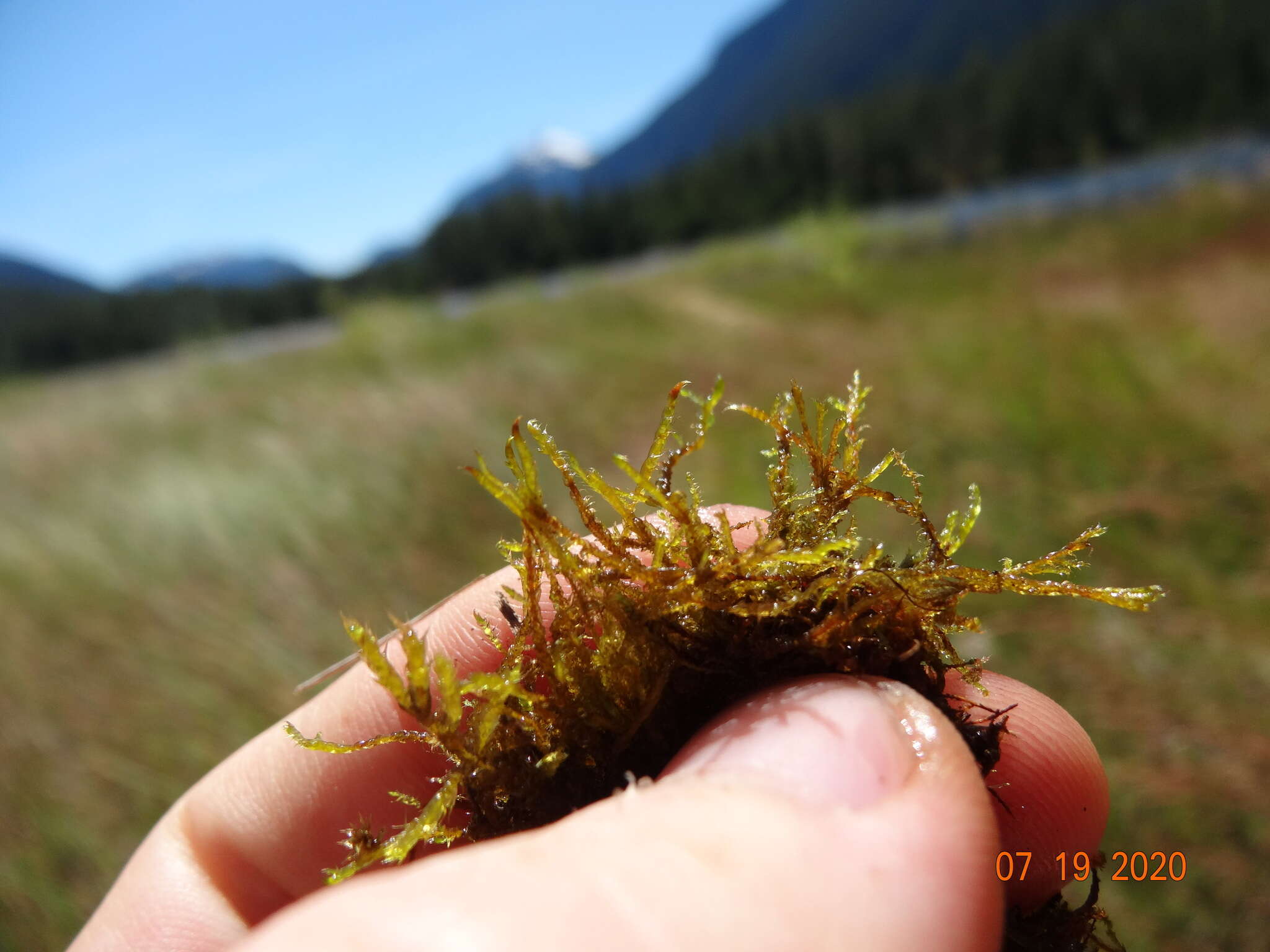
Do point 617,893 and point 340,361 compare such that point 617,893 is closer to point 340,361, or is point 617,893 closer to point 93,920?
point 93,920

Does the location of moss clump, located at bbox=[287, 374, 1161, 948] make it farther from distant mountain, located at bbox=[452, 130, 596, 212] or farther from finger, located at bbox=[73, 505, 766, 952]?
distant mountain, located at bbox=[452, 130, 596, 212]

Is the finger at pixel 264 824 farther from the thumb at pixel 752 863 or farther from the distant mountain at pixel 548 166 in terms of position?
the distant mountain at pixel 548 166

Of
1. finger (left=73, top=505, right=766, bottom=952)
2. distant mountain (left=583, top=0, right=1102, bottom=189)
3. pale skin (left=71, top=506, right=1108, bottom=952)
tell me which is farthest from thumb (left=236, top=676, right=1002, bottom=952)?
distant mountain (left=583, top=0, right=1102, bottom=189)

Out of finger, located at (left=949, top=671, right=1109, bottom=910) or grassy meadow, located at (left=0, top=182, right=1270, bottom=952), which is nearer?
finger, located at (left=949, top=671, right=1109, bottom=910)

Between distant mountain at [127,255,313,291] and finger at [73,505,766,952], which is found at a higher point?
distant mountain at [127,255,313,291]

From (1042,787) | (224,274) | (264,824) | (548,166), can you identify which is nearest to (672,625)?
(1042,787)

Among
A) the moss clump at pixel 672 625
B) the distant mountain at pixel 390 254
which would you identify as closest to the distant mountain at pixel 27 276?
the distant mountain at pixel 390 254

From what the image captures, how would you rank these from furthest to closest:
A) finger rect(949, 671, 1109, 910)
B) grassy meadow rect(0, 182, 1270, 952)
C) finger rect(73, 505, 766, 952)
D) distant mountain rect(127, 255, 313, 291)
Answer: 1. distant mountain rect(127, 255, 313, 291)
2. grassy meadow rect(0, 182, 1270, 952)
3. finger rect(73, 505, 766, 952)
4. finger rect(949, 671, 1109, 910)

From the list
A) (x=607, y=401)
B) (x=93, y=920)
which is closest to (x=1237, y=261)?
(x=607, y=401)

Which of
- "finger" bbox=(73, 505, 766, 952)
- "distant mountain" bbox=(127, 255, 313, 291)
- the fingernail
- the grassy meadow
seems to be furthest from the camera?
"distant mountain" bbox=(127, 255, 313, 291)
